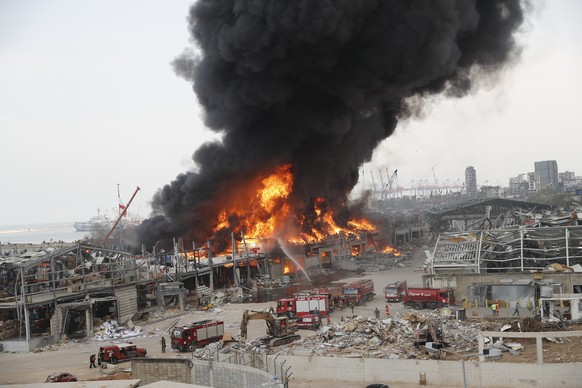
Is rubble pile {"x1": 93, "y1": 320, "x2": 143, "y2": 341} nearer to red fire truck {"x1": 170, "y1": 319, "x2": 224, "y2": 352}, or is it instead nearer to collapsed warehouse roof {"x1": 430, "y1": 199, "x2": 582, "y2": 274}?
red fire truck {"x1": 170, "y1": 319, "x2": 224, "y2": 352}

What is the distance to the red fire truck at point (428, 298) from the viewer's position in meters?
36.7

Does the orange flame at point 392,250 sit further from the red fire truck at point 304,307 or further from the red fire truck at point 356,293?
the red fire truck at point 304,307

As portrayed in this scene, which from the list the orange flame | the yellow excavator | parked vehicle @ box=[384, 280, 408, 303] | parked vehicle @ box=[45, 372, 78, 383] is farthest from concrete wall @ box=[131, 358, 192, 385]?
the orange flame

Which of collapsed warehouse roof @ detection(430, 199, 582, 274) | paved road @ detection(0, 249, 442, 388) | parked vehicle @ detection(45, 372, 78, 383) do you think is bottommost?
paved road @ detection(0, 249, 442, 388)

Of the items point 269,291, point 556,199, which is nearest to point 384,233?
point 269,291

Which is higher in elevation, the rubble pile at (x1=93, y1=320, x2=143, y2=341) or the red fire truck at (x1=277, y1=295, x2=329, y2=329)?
the red fire truck at (x1=277, y1=295, x2=329, y2=329)

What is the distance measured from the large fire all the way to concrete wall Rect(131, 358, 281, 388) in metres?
43.0

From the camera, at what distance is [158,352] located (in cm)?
3175

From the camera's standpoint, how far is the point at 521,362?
2314 centimetres

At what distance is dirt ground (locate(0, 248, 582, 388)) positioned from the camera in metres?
24.0

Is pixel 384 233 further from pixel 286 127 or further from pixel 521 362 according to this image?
pixel 521 362

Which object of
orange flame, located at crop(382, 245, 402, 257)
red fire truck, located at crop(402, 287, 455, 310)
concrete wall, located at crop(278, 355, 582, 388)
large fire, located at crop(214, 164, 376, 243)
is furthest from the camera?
orange flame, located at crop(382, 245, 402, 257)

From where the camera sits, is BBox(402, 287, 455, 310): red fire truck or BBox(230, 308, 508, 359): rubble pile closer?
BBox(230, 308, 508, 359): rubble pile

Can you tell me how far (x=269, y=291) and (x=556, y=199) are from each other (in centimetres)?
11993
